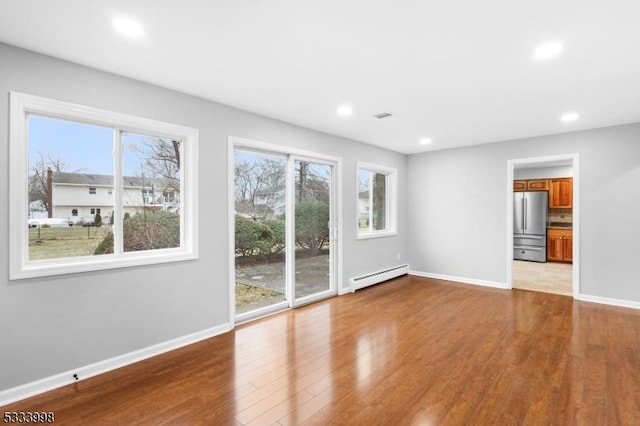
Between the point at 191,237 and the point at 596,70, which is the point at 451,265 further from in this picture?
the point at 191,237

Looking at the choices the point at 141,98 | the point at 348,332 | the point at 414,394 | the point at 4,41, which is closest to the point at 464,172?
the point at 348,332

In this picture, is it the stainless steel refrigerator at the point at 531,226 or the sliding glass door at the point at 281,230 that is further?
the stainless steel refrigerator at the point at 531,226

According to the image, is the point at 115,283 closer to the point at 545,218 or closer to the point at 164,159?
the point at 164,159

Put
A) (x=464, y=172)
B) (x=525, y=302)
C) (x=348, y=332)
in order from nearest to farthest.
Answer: (x=348, y=332)
(x=525, y=302)
(x=464, y=172)

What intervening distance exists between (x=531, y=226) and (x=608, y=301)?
3750 millimetres

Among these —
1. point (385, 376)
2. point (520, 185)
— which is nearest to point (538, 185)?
point (520, 185)

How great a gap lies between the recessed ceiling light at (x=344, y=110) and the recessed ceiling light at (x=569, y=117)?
277cm

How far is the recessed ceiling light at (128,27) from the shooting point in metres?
2.02

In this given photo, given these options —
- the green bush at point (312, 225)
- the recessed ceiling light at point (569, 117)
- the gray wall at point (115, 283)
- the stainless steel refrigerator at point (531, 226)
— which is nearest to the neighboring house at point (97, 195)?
the gray wall at point (115, 283)

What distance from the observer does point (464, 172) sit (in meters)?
5.89

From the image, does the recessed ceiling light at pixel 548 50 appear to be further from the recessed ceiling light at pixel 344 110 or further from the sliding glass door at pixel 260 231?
the sliding glass door at pixel 260 231

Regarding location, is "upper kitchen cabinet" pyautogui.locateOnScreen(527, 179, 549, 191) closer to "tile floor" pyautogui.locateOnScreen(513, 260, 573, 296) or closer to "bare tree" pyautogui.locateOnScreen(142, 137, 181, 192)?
"tile floor" pyautogui.locateOnScreen(513, 260, 573, 296)

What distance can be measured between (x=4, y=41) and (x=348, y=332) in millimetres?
3868

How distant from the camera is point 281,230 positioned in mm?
4289
